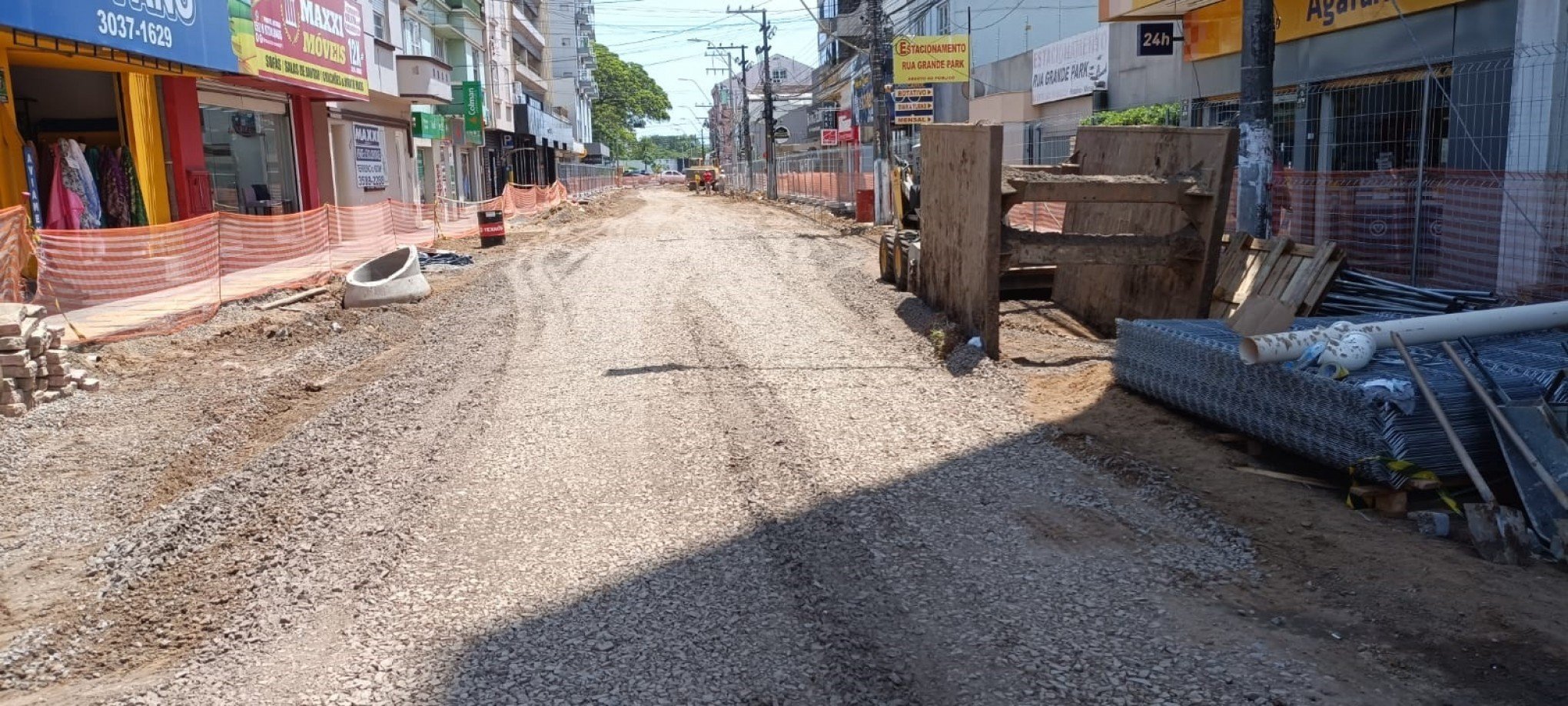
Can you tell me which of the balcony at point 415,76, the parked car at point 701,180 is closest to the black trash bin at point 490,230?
the balcony at point 415,76

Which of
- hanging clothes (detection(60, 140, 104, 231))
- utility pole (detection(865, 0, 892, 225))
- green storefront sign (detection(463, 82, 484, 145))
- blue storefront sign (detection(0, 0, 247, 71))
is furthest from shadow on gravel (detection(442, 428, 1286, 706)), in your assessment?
green storefront sign (detection(463, 82, 484, 145))

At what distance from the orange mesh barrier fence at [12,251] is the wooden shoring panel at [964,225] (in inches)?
347

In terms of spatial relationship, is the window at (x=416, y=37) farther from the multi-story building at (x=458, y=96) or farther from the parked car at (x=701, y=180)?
the parked car at (x=701, y=180)

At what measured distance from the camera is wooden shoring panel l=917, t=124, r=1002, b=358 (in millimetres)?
9188

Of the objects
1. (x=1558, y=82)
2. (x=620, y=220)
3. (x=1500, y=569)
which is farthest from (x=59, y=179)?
(x=620, y=220)

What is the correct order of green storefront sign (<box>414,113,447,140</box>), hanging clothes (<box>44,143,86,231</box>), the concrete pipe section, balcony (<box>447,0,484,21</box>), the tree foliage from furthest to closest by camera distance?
balcony (<box>447,0,484,21</box>) → green storefront sign (<box>414,113,447,140</box>) → the tree foliage → hanging clothes (<box>44,143,86,231</box>) → the concrete pipe section

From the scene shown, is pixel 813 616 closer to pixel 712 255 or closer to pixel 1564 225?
pixel 1564 225

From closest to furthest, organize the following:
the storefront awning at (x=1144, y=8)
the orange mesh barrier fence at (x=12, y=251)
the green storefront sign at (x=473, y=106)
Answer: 1. the orange mesh barrier fence at (x=12, y=251)
2. the storefront awning at (x=1144, y=8)
3. the green storefront sign at (x=473, y=106)

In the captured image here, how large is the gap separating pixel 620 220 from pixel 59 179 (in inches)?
808

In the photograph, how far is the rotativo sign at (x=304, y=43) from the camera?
17359mm

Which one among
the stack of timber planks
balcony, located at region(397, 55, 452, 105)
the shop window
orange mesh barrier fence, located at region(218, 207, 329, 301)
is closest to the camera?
the stack of timber planks

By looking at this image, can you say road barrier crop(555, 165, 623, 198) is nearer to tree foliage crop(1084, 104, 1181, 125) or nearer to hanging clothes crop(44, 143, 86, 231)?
tree foliage crop(1084, 104, 1181, 125)

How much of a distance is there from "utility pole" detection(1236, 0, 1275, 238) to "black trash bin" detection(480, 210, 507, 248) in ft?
57.0

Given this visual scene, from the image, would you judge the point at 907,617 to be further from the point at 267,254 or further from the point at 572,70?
the point at 572,70
